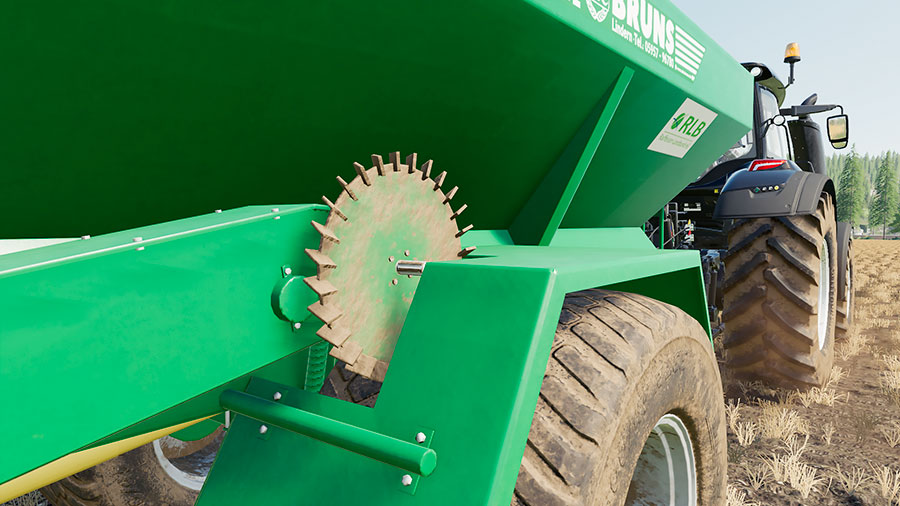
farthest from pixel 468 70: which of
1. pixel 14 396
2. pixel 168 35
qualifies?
pixel 14 396

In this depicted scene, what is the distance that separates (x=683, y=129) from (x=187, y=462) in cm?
273

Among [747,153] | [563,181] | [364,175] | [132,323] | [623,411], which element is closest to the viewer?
[132,323]

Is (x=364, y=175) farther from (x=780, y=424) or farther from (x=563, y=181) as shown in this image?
(x=780, y=424)

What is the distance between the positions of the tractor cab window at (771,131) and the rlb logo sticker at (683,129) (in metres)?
2.09

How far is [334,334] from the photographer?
3.61 feet

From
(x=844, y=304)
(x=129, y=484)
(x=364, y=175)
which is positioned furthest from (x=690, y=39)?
(x=844, y=304)

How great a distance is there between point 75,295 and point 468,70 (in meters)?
1.08

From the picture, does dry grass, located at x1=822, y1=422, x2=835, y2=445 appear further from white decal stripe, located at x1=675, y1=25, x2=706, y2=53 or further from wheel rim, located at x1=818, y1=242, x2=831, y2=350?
white decal stripe, located at x1=675, y1=25, x2=706, y2=53

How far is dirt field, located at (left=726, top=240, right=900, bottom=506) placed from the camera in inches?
105

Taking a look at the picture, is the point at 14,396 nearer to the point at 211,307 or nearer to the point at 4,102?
the point at 211,307

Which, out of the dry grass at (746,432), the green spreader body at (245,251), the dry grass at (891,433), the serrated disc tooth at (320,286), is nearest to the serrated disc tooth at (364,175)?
the green spreader body at (245,251)

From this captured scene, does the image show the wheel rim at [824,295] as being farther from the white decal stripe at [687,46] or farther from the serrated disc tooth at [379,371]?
the serrated disc tooth at [379,371]

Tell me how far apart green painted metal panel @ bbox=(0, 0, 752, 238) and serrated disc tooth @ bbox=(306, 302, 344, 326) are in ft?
1.46

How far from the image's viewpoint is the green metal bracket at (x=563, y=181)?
6.84 ft
